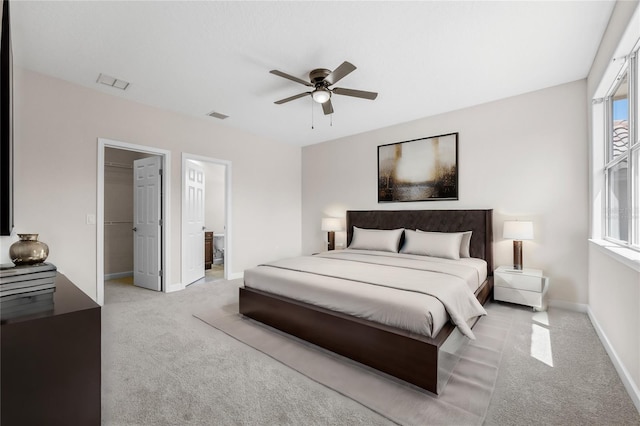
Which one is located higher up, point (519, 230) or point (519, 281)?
point (519, 230)

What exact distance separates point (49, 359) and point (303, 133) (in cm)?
476

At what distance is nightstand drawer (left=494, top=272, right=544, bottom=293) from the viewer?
3.31m

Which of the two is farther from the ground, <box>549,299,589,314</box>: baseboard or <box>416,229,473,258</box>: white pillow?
<box>416,229,473,258</box>: white pillow

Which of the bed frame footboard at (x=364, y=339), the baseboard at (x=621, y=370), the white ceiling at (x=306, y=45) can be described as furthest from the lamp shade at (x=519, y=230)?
the bed frame footboard at (x=364, y=339)

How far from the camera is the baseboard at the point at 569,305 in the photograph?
132 inches

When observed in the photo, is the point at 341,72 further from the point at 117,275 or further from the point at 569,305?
the point at 117,275

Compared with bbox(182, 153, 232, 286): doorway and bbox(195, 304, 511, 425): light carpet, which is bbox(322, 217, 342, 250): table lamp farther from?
bbox(195, 304, 511, 425): light carpet

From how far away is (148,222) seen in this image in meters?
4.51

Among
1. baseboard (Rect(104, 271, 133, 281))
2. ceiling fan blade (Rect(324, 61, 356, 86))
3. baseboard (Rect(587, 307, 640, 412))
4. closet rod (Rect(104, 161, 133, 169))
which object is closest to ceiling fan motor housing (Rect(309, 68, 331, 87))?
ceiling fan blade (Rect(324, 61, 356, 86))

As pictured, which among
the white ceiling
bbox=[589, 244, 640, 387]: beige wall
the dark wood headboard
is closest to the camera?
bbox=[589, 244, 640, 387]: beige wall

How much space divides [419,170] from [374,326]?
126 inches

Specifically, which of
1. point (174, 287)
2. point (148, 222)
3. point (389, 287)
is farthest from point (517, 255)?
point (148, 222)

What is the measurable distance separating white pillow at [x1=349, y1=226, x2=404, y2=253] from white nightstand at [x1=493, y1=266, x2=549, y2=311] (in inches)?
52.6

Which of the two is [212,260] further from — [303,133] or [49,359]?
[49,359]
